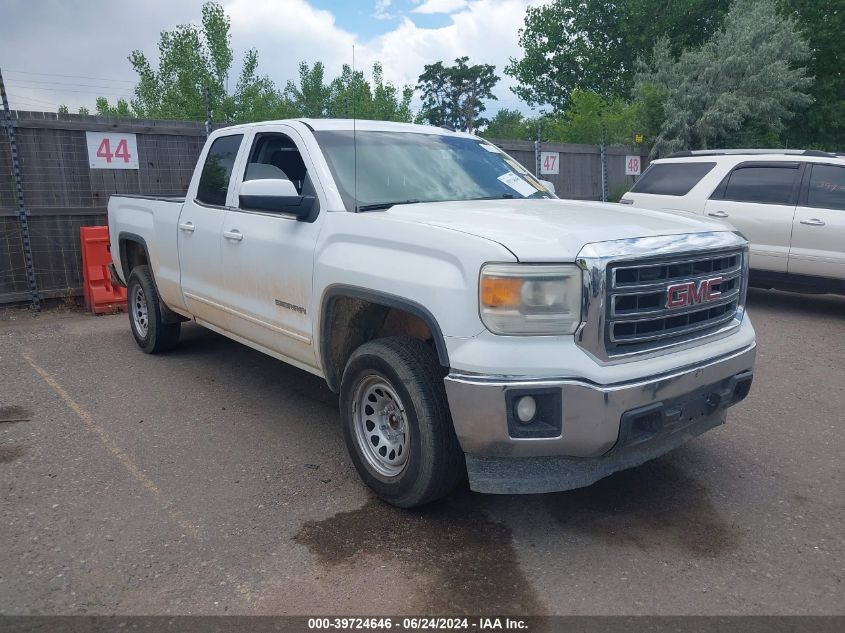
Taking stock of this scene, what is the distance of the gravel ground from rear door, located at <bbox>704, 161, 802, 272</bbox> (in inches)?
143

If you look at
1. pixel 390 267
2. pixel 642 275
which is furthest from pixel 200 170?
pixel 642 275

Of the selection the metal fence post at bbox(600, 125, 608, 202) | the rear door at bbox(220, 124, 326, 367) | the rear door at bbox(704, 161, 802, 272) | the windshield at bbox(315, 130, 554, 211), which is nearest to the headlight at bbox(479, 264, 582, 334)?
the windshield at bbox(315, 130, 554, 211)

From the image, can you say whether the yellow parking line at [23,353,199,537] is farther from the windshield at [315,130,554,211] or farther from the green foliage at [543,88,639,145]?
the green foliage at [543,88,639,145]

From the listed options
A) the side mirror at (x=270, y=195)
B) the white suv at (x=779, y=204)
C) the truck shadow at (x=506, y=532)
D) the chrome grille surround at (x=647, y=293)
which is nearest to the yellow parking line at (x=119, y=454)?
the truck shadow at (x=506, y=532)

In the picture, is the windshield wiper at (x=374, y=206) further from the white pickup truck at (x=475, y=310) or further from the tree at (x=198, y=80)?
the tree at (x=198, y=80)

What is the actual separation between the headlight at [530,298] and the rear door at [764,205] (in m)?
6.71

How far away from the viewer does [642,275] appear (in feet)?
11.0

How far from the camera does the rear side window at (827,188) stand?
843 centimetres

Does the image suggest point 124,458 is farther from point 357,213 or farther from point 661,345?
point 661,345

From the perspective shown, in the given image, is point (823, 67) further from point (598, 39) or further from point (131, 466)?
point (131, 466)

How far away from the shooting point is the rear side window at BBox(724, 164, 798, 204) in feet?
29.0

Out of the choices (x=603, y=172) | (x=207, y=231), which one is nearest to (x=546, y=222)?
(x=207, y=231)

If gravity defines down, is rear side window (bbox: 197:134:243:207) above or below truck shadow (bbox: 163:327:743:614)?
above

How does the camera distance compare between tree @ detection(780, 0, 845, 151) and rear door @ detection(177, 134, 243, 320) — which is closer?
rear door @ detection(177, 134, 243, 320)
